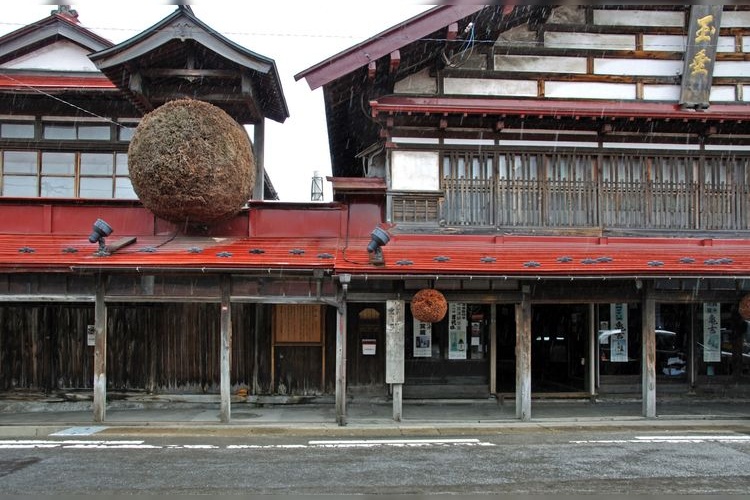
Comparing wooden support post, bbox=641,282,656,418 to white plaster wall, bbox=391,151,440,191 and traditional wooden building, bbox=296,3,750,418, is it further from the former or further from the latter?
white plaster wall, bbox=391,151,440,191

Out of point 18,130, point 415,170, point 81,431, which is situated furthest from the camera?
point 18,130

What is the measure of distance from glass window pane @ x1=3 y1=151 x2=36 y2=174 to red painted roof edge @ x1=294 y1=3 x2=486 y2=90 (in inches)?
280

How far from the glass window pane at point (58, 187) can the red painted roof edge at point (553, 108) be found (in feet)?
25.2

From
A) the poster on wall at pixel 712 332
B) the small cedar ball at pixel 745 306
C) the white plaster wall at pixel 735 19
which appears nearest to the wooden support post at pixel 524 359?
the small cedar ball at pixel 745 306

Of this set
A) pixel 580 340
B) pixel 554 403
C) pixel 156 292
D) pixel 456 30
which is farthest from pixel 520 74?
pixel 156 292

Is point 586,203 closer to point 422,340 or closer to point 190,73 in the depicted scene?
point 422,340

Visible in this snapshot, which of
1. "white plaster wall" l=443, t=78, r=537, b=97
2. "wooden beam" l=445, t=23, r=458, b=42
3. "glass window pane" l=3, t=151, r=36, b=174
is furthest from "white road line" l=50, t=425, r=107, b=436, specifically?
"wooden beam" l=445, t=23, r=458, b=42

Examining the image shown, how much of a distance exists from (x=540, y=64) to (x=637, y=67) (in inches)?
90.7

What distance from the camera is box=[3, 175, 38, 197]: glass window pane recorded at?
48.4 ft

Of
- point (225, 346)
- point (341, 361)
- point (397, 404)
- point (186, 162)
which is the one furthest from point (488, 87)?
point (225, 346)

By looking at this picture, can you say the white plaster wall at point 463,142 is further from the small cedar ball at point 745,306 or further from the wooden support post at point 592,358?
the small cedar ball at point 745,306

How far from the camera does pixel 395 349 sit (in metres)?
12.3

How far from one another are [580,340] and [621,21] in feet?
24.9

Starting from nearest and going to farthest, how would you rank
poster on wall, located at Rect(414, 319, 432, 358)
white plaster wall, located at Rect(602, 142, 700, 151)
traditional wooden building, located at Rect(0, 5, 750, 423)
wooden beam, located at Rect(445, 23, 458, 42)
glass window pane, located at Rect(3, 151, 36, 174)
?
wooden beam, located at Rect(445, 23, 458, 42), traditional wooden building, located at Rect(0, 5, 750, 423), white plaster wall, located at Rect(602, 142, 700, 151), poster on wall, located at Rect(414, 319, 432, 358), glass window pane, located at Rect(3, 151, 36, 174)
